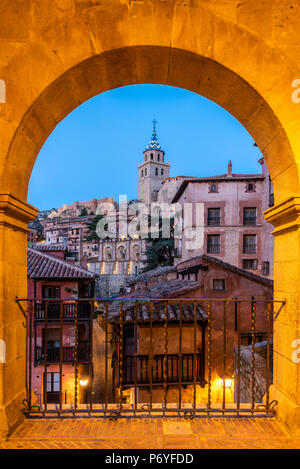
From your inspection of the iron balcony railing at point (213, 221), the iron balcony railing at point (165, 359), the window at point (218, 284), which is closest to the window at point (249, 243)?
the iron balcony railing at point (213, 221)

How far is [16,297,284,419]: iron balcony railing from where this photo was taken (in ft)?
8.09

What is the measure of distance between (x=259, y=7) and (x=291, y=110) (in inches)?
36.3

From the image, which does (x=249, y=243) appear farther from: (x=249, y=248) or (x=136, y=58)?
(x=136, y=58)

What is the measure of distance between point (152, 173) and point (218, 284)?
61.9 m

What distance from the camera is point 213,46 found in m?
2.21

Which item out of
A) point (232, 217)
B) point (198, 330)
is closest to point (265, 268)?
point (232, 217)

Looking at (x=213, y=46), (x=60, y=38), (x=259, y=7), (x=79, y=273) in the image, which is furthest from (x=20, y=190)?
(x=79, y=273)

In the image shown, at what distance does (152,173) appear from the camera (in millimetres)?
68875

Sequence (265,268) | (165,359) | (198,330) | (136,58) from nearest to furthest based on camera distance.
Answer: (136,58), (165,359), (198,330), (265,268)

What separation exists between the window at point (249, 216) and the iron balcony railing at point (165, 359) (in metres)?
13.0

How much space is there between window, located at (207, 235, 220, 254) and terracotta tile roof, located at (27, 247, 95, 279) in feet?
38.2

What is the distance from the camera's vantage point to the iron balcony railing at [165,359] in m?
2.46

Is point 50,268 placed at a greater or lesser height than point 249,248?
lesser

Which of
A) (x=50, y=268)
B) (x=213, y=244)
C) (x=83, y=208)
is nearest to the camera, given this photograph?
(x=50, y=268)
